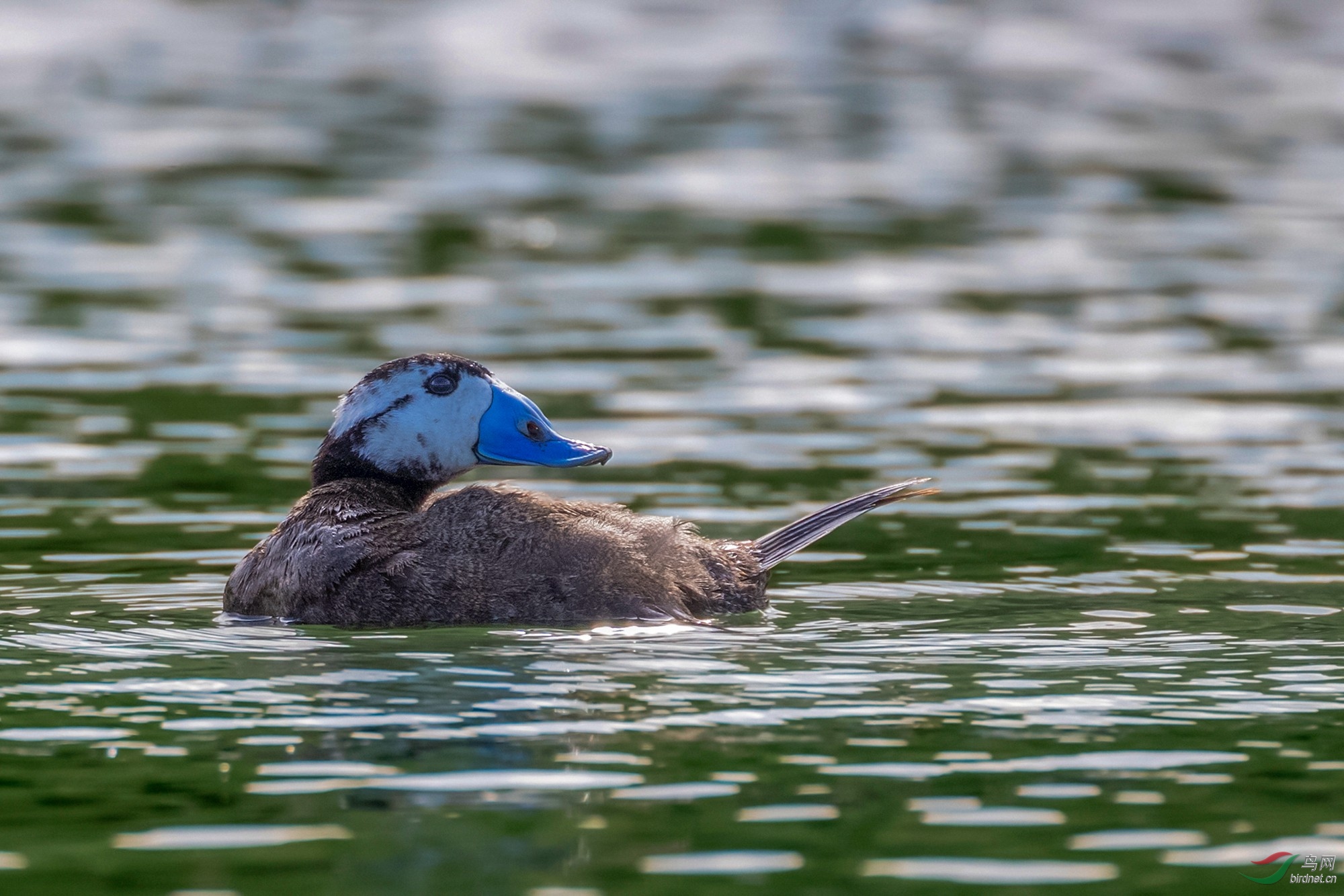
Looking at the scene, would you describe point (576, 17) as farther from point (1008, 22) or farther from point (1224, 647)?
point (1224, 647)

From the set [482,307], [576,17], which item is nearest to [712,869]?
[482,307]

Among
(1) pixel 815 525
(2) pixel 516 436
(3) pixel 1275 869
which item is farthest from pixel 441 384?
(3) pixel 1275 869

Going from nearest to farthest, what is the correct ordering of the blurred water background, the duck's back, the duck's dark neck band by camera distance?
the blurred water background
the duck's back
the duck's dark neck band

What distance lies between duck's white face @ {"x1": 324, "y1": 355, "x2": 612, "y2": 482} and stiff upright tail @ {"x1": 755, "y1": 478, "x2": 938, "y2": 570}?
0.79m

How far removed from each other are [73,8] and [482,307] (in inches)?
801

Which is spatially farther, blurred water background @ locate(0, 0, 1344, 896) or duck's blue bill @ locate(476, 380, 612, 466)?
duck's blue bill @ locate(476, 380, 612, 466)

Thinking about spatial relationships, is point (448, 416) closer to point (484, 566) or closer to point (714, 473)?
point (484, 566)

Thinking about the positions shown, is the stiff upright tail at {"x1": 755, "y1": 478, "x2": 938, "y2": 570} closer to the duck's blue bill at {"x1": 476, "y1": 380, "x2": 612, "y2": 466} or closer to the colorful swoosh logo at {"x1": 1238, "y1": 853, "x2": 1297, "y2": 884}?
the duck's blue bill at {"x1": 476, "y1": 380, "x2": 612, "y2": 466}

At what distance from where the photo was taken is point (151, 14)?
3603 cm

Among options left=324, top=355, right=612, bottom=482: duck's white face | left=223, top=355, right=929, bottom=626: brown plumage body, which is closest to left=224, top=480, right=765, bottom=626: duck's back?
left=223, top=355, right=929, bottom=626: brown plumage body

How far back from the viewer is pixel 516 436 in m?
8.10

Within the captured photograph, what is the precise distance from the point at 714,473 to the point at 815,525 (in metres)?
2.28
